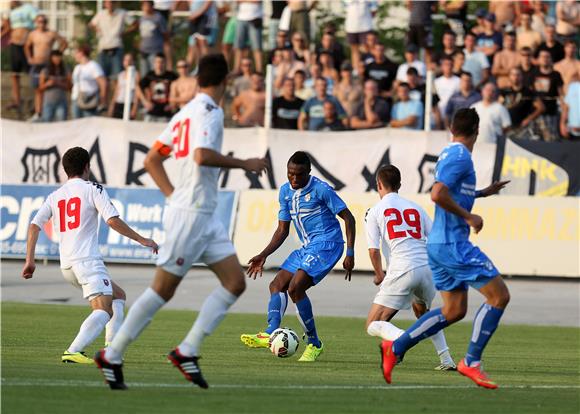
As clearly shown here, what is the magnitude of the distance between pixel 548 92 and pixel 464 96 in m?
1.60

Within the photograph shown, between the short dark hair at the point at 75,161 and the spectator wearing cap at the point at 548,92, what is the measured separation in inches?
571

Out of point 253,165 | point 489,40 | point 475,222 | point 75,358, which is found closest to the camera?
point 253,165

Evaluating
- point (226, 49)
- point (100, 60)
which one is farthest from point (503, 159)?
point (100, 60)

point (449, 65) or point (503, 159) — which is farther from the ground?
point (449, 65)

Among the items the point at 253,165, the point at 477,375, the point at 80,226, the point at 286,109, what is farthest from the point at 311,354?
the point at 286,109

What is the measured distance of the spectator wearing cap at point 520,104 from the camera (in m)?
24.5

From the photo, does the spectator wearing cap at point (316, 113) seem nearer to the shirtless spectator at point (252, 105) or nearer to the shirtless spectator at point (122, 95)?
the shirtless spectator at point (252, 105)

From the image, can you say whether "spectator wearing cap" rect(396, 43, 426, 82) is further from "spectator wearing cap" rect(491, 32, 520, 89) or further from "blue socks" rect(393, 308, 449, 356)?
"blue socks" rect(393, 308, 449, 356)

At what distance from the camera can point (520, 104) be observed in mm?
24656

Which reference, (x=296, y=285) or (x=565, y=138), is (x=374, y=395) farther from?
(x=565, y=138)

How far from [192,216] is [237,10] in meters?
20.1

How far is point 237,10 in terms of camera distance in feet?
94.3

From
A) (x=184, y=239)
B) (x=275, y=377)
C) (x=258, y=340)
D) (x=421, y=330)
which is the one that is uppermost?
(x=184, y=239)

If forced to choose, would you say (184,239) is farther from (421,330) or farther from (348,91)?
(348,91)
